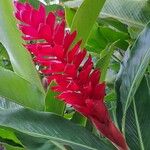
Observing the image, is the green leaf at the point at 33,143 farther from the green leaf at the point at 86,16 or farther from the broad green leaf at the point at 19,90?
the green leaf at the point at 86,16

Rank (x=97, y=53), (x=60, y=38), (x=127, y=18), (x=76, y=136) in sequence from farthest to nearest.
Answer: (x=97, y=53) → (x=127, y=18) → (x=76, y=136) → (x=60, y=38)

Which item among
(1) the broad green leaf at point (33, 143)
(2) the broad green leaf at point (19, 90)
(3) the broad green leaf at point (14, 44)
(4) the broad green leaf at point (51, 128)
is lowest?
(1) the broad green leaf at point (33, 143)

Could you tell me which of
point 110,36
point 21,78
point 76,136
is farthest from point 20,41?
point 110,36

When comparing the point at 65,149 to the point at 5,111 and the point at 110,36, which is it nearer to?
the point at 5,111

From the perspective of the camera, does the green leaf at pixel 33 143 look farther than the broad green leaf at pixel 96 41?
No

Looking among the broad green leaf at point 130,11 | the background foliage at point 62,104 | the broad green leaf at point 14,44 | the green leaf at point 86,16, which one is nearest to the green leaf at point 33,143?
the background foliage at point 62,104

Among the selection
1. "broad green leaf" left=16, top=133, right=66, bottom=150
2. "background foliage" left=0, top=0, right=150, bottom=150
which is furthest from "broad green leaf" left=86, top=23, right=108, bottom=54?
"broad green leaf" left=16, top=133, right=66, bottom=150
